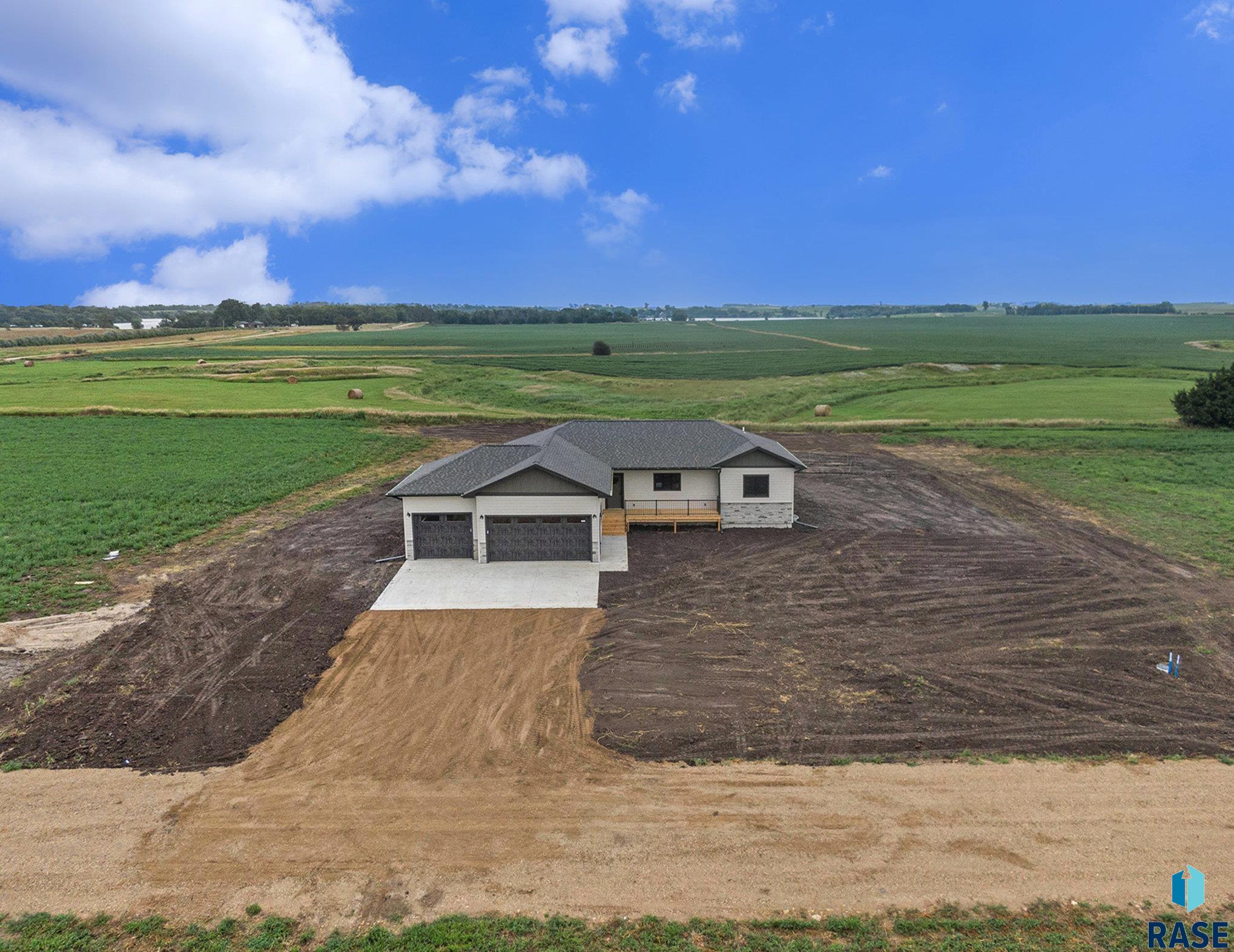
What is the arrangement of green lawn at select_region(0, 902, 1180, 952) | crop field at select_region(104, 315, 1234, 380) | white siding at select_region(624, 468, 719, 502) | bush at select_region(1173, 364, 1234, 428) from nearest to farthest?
1. green lawn at select_region(0, 902, 1180, 952)
2. white siding at select_region(624, 468, 719, 502)
3. bush at select_region(1173, 364, 1234, 428)
4. crop field at select_region(104, 315, 1234, 380)

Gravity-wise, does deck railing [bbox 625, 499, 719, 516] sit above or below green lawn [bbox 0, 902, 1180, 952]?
above

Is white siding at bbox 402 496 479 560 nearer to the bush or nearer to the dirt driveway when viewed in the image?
the dirt driveway

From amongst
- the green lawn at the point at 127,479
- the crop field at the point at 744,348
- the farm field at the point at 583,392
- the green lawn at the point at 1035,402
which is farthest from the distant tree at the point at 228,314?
the green lawn at the point at 1035,402

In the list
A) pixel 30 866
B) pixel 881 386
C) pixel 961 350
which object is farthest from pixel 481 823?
pixel 961 350

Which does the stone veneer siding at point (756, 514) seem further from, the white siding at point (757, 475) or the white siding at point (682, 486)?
the white siding at point (682, 486)

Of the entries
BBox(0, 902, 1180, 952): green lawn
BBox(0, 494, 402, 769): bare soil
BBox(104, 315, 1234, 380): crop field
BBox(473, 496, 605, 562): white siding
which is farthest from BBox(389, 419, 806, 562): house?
BBox(104, 315, 1234, 380): crop field
